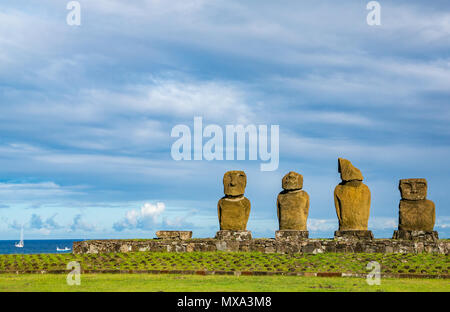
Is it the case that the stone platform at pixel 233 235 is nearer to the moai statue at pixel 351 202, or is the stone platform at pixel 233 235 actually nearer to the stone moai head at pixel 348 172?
the moai statue at pixel 351 202

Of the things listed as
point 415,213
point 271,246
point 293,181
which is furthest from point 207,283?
point 415,213

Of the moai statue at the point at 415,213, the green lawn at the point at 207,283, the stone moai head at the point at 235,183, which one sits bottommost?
the green lawn at the point at 207,283

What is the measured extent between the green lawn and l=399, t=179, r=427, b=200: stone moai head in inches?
285

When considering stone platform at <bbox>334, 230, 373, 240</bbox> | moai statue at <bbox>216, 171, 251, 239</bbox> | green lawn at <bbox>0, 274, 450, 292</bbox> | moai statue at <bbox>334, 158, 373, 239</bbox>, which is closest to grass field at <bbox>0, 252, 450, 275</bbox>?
green lawn at <bbox>0, 274, 450, 292</bbox>

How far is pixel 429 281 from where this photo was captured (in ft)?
56.0

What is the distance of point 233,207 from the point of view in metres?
26.3

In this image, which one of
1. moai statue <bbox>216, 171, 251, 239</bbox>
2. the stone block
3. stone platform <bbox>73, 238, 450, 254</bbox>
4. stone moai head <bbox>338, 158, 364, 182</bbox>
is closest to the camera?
stone platform <bbox>73, 238, 450, 254</bbox>

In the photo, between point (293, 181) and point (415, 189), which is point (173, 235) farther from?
point (415, 189)

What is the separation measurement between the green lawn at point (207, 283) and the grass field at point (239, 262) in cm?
136

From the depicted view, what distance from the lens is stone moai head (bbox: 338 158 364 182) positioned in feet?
81.1

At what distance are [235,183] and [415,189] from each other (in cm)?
805

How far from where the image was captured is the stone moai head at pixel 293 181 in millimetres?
25453

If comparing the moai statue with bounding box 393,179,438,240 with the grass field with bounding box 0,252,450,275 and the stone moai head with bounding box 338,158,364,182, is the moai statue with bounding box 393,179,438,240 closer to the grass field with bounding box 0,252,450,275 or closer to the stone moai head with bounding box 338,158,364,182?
the stone moai head with bounding box 338,158,364,182

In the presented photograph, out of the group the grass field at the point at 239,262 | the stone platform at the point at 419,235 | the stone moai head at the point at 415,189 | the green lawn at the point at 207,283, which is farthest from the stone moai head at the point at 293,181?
the green lawn at the point at 207,283
